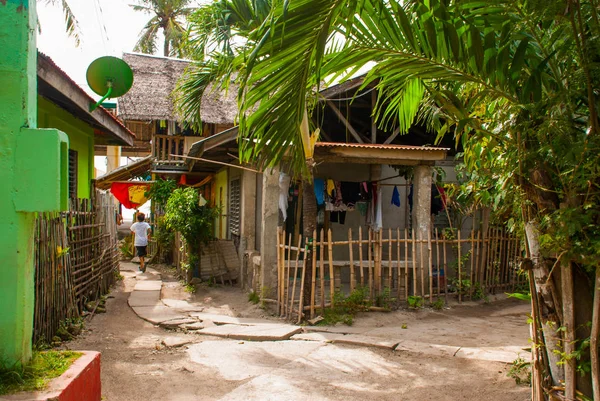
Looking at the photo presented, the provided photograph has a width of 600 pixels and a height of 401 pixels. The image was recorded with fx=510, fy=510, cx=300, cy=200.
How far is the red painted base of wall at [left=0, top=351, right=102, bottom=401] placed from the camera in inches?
110

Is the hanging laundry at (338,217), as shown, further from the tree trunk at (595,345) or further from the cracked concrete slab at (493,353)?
the tree trunk at (595,345)

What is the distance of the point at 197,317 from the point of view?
8602mm

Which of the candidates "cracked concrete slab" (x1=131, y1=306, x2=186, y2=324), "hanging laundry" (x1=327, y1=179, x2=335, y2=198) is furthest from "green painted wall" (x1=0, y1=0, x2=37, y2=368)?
"hanging laundry" (x1=327, y1=179, x2=335, y2=198)

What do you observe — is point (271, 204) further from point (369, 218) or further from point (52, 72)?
point (52, 72)

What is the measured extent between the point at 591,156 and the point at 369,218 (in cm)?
845

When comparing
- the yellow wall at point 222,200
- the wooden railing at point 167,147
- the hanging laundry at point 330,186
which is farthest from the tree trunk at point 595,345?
the wooden railing at point 167,147

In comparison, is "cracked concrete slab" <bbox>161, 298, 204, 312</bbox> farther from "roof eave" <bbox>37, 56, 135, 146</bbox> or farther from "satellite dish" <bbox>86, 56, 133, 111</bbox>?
"satellite dish" <bbox>86, 56, 133, 111</bbox>

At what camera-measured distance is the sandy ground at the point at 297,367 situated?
4.89 metres

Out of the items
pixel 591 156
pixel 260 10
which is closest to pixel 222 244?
pixel 260 10

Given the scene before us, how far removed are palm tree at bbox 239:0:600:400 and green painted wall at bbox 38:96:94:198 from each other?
5313 millimetres

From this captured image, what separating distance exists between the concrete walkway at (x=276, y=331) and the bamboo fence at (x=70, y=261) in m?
1.05

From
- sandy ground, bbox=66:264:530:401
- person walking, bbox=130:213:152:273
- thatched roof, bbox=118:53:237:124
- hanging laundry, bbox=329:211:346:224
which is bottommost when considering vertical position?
sandy ground, bbox=66:264:530:401

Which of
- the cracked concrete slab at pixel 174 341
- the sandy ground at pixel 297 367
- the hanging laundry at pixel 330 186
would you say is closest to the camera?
the sandy ground at pixel 297 367

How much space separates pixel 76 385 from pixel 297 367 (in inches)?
118
